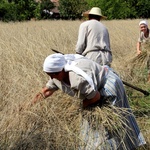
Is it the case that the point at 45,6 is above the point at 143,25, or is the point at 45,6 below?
below

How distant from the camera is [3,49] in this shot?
5.48 meters

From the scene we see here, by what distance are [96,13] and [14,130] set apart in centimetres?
212

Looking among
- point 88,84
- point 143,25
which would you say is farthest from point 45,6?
point 88,84

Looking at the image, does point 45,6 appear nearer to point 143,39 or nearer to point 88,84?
point 143,39

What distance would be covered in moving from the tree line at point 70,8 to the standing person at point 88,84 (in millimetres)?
22379

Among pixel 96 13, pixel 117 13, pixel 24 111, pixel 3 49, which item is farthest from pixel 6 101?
pixel 117 13

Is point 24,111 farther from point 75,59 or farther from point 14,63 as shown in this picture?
point 14,63

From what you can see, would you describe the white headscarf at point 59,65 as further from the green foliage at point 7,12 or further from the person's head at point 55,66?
the green foliage at point 7,12

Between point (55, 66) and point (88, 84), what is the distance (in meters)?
0.31

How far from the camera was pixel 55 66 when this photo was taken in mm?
2781

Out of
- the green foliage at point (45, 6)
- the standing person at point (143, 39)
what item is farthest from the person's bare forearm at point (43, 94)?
the green foliage at point (45, 6)

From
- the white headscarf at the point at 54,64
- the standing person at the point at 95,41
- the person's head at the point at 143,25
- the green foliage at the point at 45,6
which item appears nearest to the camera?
A: the white headscarf at the point at 54,64

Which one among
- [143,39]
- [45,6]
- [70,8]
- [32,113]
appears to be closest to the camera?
[32,113]

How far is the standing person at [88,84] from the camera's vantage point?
112 inches
